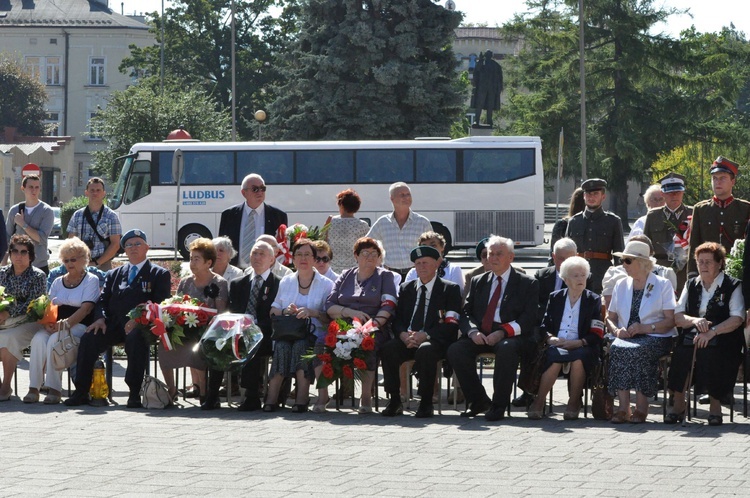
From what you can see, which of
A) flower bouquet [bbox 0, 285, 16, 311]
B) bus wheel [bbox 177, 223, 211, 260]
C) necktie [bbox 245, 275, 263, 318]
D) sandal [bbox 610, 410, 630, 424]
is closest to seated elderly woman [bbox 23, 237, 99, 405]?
flower bouquet [bbox 0, 285, 16, 311]

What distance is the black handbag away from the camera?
34.9 ft

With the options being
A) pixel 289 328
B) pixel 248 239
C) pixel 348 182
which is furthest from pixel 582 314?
pixel 348 182

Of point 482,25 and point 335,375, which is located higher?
point 482,25

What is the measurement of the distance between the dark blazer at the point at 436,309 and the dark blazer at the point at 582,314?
2.41ft

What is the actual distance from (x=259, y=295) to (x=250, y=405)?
1.01 meters

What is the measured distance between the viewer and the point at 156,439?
898 centimetres

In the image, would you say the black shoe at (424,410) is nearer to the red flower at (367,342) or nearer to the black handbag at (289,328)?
the red flower at (367,342)

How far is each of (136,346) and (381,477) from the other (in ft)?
13.2

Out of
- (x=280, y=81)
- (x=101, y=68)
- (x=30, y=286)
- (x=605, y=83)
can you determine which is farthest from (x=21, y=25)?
(x=30, y=286)

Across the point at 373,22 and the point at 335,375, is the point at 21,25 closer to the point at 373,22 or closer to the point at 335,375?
the point at 373,22

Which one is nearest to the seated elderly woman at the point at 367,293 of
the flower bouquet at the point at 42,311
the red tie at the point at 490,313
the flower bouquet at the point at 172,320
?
the red tie at the point at 490,313

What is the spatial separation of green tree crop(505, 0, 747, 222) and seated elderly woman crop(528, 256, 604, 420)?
41474 mm

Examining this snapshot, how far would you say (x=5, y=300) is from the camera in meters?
11.4

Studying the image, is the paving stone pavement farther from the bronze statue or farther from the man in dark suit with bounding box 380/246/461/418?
the bronze statue
